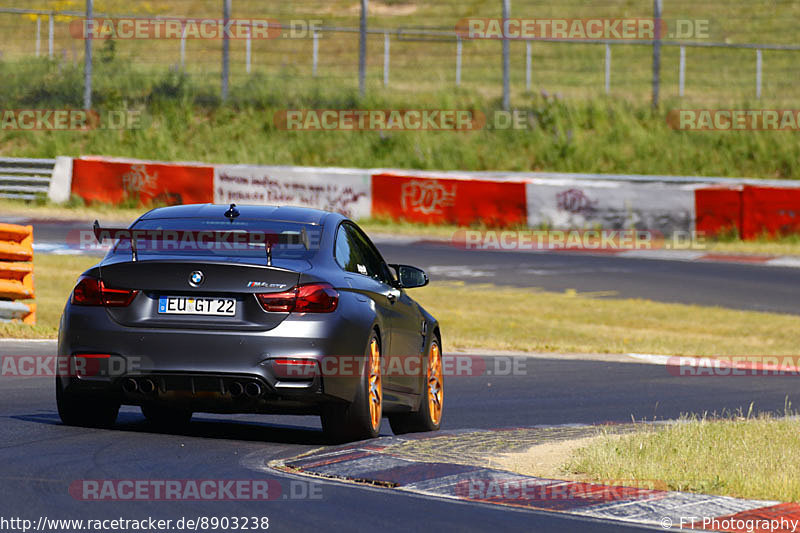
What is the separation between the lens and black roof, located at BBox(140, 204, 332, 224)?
8867 millimetres

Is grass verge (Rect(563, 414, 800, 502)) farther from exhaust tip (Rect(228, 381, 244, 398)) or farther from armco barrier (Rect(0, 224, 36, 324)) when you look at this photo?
armco barrier (Rect(0, 224, 36, 324))

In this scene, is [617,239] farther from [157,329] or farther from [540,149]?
[157,329]

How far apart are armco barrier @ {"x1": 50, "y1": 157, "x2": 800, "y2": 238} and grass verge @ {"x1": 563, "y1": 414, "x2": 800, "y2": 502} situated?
19192 millimetres

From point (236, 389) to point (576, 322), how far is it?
41.4 ft

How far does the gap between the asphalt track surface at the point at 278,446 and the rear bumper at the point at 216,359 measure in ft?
0.99

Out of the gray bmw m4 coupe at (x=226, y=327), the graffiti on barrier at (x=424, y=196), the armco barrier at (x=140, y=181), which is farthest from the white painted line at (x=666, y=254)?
the gray bmw m4 coupe at (x=226, y=327)

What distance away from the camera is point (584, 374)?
1479 cm

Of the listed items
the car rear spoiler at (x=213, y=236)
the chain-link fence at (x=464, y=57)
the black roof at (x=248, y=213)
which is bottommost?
the car rear spoiler at (x=213, y=236)

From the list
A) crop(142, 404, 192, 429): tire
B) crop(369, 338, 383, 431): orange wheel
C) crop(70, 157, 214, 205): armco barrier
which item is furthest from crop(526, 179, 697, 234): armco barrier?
crop(369, 338, 383, 431): orange wheel

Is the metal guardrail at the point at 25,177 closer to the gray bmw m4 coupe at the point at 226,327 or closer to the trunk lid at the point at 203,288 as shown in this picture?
the gray bmw m4 coupe at the point at 226,327

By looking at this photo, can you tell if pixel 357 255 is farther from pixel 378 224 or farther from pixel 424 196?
pixel 424 196

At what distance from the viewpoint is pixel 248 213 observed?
354 inches

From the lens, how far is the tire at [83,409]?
860 cm

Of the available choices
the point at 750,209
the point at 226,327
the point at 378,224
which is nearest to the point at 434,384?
the point at 226,327
